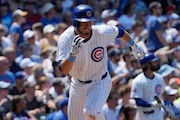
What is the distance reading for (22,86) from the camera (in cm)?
1049

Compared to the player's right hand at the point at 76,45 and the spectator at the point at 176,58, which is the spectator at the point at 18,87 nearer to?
the spectator at the point at 176,58

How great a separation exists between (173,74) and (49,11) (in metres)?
3.76

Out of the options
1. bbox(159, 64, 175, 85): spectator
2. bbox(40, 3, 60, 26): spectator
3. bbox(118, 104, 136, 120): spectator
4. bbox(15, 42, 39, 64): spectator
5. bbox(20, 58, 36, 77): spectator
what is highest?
bbox(40, 3, 60, 26): spectator

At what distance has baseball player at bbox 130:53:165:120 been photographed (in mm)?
8867

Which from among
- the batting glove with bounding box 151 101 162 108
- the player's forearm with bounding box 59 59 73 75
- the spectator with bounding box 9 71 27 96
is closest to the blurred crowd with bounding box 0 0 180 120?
the spectator with bounding box 9 71 27 96

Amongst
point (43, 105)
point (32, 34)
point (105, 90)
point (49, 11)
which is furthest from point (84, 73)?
point (49, 11)

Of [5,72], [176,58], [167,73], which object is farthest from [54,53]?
[176,58]

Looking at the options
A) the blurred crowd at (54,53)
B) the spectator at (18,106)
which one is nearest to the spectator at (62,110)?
the blurred crowd at (54,53)

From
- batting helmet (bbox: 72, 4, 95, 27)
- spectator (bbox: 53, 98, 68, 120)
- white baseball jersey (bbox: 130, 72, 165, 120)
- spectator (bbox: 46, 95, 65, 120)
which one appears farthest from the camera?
spectator (bbox: 46, 95, 65, 120)

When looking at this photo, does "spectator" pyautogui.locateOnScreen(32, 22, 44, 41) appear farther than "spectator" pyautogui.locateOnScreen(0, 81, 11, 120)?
Yes

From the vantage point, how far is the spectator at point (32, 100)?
10.2m

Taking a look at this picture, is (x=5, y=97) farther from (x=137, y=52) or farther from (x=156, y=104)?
(x=137, y=52)

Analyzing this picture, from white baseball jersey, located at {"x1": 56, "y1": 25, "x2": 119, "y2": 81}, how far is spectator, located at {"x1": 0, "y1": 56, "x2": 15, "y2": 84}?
10.3 ft

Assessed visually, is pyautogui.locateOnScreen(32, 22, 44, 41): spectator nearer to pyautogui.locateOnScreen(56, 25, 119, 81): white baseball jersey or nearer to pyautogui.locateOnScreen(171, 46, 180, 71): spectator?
pyautogui.locateOnScreen(171, 46, 180, 71): spectator
